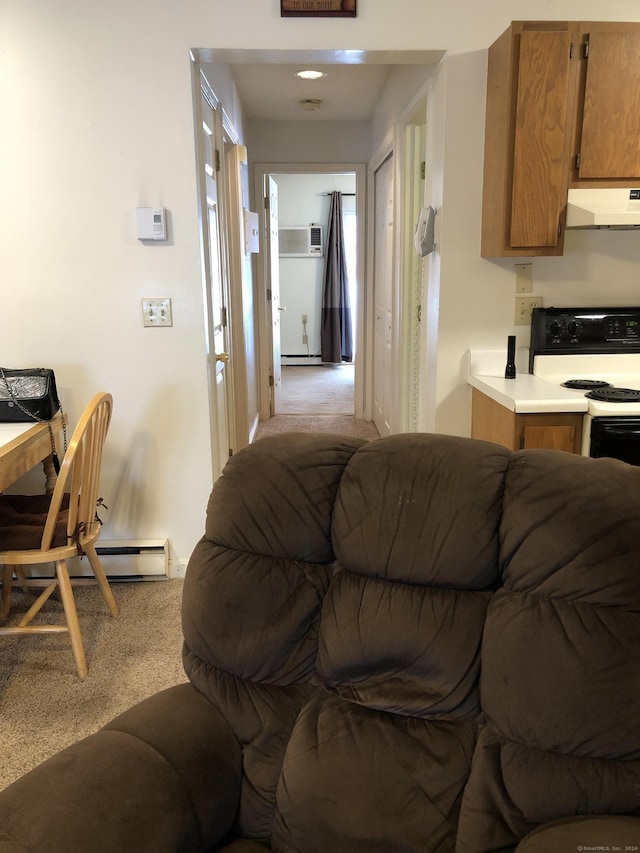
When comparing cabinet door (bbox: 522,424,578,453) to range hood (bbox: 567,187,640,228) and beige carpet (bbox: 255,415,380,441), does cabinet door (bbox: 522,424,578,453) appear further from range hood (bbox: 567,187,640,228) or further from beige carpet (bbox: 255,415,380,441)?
beige carpet (bbox: 255,415,380,441)

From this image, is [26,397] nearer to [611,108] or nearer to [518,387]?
[518,387]

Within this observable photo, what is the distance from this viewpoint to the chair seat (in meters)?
2.15

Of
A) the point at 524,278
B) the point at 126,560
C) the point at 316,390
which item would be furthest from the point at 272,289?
the point at 126,560

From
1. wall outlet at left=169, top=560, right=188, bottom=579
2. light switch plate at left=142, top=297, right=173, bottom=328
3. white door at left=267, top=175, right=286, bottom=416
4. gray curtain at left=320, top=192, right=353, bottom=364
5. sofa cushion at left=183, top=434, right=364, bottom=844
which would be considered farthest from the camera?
gray curtain at left=320, top=192, right=353, bottom=364

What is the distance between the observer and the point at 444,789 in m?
1.06

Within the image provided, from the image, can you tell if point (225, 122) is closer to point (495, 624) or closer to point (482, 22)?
point (482, 22)

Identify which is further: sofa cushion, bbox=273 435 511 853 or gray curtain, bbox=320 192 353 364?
gray curtain, bbox=320 192 353 364

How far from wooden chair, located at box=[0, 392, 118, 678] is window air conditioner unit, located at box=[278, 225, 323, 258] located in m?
6.55

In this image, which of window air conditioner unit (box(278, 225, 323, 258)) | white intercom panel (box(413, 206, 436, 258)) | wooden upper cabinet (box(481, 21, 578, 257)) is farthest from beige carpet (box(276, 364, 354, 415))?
wooden upper cabinet (box(481, 21, 578, 257))

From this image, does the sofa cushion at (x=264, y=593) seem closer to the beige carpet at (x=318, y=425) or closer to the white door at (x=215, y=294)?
the white door at (x=215, y=294)

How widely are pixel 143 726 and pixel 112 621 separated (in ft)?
5.02

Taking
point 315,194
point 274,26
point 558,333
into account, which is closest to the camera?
point 274,26

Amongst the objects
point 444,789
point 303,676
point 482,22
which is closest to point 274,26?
point 482,22

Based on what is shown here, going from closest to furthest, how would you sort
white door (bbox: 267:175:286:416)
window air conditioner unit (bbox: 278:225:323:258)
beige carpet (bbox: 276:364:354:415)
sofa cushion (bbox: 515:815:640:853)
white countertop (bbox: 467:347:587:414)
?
sofa cushion (bbox: 515:815:640:853) → white countertop (bbox: 467:347:587:414) → white door (bbox: 267:175:286:416) → beige carpet (bbox: 276:364:354:415) → window air conditioner unit (bbox: 278:225:323:258)
